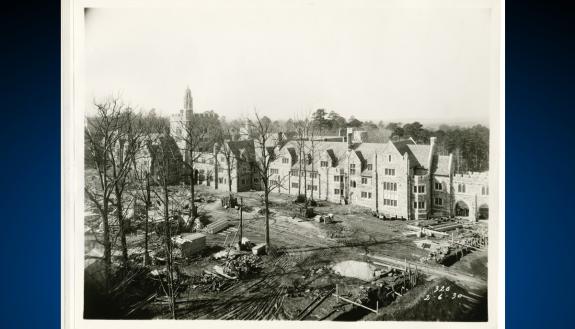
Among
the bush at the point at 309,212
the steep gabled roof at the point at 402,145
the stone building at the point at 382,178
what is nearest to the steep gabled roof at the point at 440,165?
the stone building at the point at 382,178

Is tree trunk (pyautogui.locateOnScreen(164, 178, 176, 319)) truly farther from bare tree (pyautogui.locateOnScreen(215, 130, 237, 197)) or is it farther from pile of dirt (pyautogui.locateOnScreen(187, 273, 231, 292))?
bare tree (pyautogui.locateOnScreen(215, 130, 237, 197))

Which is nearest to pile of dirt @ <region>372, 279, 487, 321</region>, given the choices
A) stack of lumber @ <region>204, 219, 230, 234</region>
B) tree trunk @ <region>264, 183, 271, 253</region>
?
tree trunk @ <region>264, 183, 271, 253</region>
